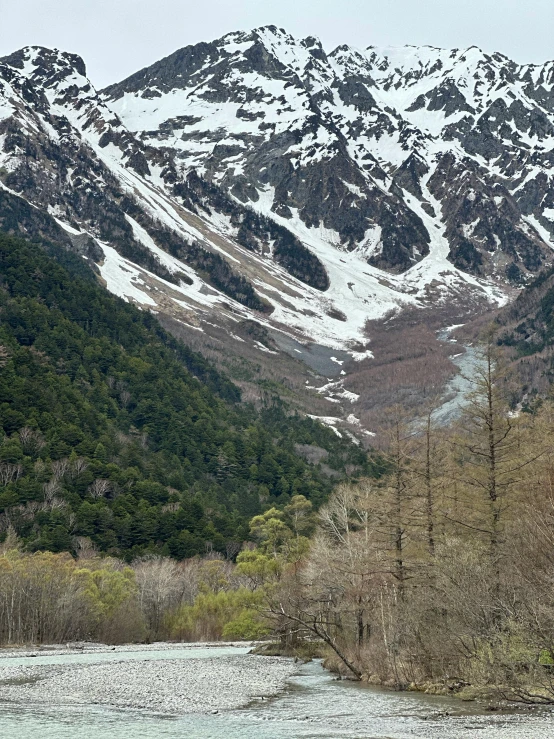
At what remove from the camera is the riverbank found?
4897 cm

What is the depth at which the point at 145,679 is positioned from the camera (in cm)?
6038

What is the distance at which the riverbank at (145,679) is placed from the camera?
49.0m

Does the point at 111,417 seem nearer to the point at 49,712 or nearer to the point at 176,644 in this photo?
the point at 176,644

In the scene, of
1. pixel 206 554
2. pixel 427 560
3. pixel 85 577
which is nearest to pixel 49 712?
pixel 427 560

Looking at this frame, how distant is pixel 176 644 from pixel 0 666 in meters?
37.0

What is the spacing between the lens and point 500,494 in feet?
154

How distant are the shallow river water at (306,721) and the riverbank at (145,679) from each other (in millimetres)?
2561

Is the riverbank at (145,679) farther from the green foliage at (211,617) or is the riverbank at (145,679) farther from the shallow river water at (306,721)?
the green foliage at (211,617)

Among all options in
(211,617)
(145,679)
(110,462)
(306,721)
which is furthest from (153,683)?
(110,462)

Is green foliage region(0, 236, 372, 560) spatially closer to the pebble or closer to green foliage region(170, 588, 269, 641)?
green foliage region(170, 588, 269, 641)

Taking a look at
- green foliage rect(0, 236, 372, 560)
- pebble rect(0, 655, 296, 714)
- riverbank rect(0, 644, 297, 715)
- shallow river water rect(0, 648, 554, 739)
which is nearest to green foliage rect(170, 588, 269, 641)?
riverbank rect(0, 644, 297, 715)

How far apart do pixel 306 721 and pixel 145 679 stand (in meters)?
22.3

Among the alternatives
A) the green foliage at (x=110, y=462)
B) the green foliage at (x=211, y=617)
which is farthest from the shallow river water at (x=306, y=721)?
the green foliage at (x=110, y=462)

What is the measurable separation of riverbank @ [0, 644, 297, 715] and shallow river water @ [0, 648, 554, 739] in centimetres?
256
